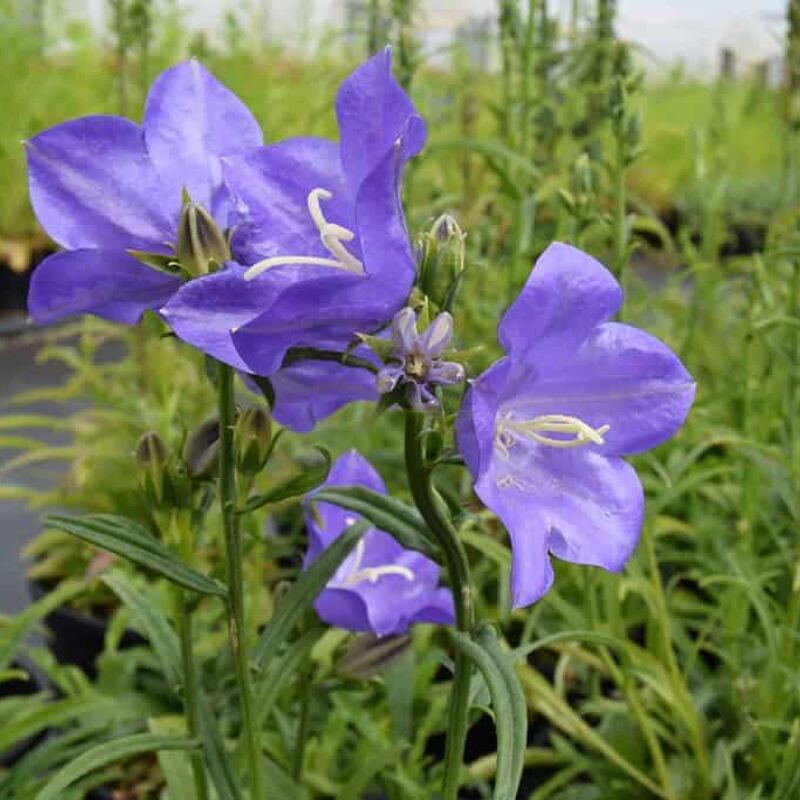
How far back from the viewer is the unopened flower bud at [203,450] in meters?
0.74

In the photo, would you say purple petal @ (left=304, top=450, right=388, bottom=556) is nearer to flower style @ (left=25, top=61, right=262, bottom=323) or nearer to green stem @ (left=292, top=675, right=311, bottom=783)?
green stem @ (left=292, top=675, right=311, bottom=783)

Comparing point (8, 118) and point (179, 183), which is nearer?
point (179, 183)

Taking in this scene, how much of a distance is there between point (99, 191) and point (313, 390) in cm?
16

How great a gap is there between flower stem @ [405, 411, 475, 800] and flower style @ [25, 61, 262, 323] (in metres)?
0.18

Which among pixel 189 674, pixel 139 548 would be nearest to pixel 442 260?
pixel 139 548

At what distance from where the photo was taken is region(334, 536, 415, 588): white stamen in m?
0.88

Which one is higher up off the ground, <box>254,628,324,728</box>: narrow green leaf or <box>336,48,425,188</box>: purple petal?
<box>336,48,425,188</box>: purple petal

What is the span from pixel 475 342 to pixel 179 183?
1.08 m

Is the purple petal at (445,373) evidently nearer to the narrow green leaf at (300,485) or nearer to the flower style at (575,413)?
the flower style at (575,413)

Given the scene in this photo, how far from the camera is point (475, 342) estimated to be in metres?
1.72

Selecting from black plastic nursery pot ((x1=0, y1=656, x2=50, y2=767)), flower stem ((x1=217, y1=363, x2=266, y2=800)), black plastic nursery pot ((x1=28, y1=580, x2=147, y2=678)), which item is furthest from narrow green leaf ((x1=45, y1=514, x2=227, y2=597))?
black plastic nursery pot ((x1=28, y1=580, x2=147, y2=678))

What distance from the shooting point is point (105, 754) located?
0.71m

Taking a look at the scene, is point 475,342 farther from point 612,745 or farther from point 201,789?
point 201,789

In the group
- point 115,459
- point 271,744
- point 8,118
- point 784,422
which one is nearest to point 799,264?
point 784,422
